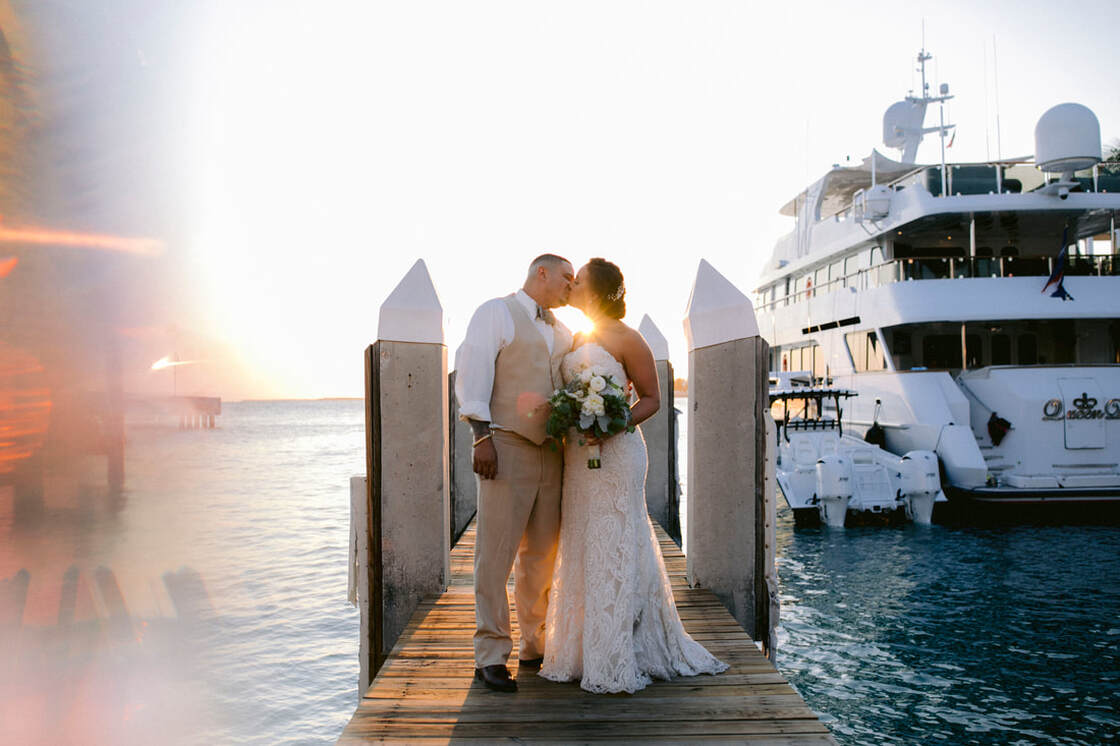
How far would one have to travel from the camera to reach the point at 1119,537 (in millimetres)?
15180

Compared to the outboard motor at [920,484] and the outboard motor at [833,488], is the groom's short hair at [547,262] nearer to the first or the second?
the outboard motor at [833,488]

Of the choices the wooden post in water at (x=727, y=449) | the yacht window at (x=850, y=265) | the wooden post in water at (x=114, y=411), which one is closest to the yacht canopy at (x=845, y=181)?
the yacht window at (x=850, y=265)

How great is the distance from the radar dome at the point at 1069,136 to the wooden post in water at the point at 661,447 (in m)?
14.4

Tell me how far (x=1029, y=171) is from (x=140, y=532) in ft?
104

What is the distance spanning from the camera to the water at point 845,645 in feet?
24.6

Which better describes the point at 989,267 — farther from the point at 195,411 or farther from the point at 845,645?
the point at 195,411

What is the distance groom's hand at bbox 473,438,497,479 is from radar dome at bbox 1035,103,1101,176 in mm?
20010

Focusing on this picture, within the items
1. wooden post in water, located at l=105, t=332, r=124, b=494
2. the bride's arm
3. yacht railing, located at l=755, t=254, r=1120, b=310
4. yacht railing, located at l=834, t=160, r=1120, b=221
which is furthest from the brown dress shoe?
wooden post in water, located at l=105, t=332, r=124, b=494

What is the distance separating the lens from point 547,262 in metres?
4.13

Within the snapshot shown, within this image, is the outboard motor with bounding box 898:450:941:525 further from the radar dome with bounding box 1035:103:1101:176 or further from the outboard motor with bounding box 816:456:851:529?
the radar dome with bounding box 1035:103:1101:176

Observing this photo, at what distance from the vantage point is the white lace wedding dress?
12.6 ft

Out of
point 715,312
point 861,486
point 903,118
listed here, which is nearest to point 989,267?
point 861,486

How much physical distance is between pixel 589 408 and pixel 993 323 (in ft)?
68.1

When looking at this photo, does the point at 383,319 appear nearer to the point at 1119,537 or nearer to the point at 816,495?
the point at 816,495
